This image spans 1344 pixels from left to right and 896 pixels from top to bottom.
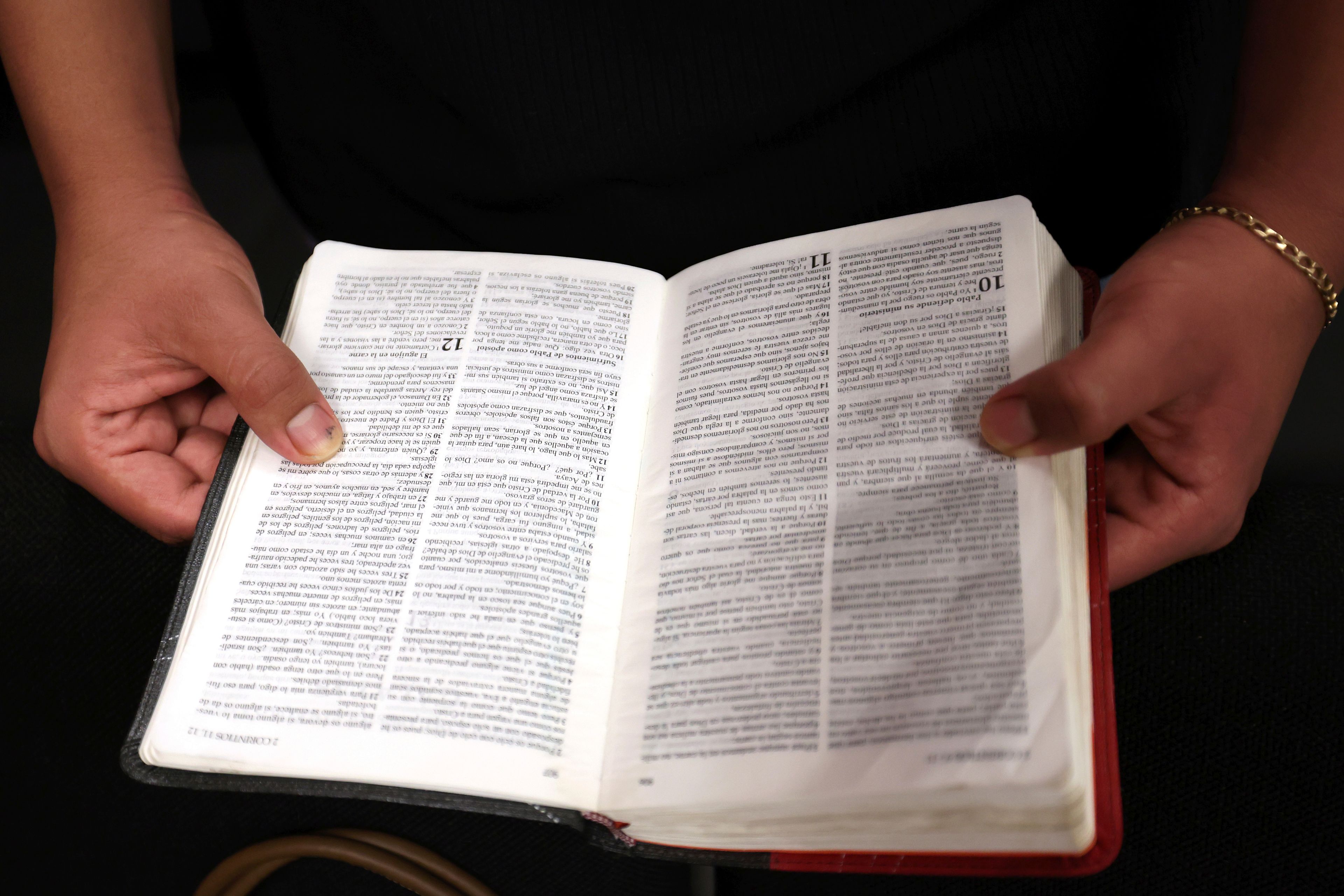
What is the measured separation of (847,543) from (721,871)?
48 cm

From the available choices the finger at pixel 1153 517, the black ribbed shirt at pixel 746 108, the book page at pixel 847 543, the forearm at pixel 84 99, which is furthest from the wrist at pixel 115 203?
the finger at pixel 1153 517

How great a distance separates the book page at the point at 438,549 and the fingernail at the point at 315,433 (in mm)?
10

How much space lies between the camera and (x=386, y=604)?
22.0 inches

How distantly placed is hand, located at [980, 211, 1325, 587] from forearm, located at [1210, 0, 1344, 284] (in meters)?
0.03

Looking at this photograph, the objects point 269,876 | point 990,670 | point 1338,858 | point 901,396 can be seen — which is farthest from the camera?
point 269,876

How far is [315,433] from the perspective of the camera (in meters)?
0.61

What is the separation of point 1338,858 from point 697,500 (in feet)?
1.90

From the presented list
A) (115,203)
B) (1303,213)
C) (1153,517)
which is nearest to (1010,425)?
(1153,517)

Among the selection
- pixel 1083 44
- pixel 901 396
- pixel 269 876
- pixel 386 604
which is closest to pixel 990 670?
pixel 901 396

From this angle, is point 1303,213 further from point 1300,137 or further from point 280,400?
point 280,400

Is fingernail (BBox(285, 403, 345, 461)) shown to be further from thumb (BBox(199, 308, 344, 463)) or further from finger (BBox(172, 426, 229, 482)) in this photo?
finger (BBox(172, 426, 229, 482))

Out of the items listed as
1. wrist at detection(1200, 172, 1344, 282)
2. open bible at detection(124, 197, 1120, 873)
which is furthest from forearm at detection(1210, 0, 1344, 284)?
open bible at detection(124, 197, 1120, 873)

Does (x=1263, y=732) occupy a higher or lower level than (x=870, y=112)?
lower

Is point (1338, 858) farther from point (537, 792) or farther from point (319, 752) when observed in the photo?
point (319, 752)
